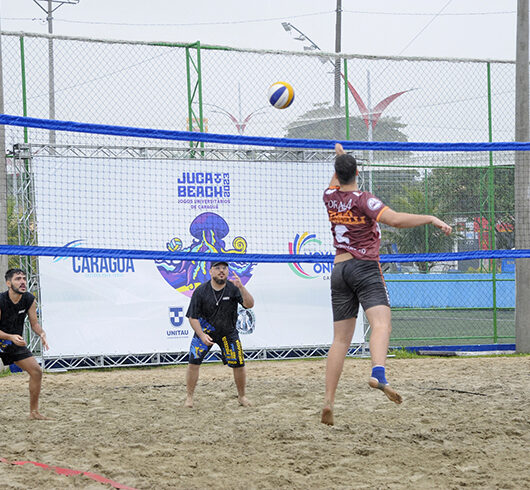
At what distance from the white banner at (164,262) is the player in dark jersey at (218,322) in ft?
8.33

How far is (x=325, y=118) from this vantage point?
11.3 metres

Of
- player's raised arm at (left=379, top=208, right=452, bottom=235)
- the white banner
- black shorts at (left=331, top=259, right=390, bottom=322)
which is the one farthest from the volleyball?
player's raised arm at (left=379, top=208, right=452, bottom=235)

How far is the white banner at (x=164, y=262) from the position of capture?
9.58 meters

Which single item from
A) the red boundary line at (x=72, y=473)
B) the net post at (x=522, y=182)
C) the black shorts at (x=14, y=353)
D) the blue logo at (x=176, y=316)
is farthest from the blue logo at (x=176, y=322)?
the red boundary line at (x=72, y=473)

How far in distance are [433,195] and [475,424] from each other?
30.3 feet

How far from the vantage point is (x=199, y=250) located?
10117 millimetres

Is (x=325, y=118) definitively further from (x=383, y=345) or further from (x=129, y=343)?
(x=383, y=345)

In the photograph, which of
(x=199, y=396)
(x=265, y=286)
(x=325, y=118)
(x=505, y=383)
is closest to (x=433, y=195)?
(x=325, y=118)

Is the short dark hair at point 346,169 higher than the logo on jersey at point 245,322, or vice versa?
the short dark hair at point 346,169

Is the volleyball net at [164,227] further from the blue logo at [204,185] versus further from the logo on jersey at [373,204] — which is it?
the logo on jersey at [373,204]

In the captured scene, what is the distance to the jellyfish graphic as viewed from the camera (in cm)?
999

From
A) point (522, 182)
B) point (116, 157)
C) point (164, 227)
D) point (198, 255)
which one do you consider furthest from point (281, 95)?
point (522, 182)

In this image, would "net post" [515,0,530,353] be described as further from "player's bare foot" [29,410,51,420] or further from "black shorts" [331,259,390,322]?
"player's bare foot" [29,410,51,420]

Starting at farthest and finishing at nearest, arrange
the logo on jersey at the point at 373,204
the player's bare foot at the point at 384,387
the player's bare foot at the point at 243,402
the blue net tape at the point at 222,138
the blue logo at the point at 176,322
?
the blue logo at the point at 176,322
the player's bare foot at the point at 243,402
the blue net tape at the point at 222,138
the logo on jersey at the point at 373,204
the player's bare foot at the point at 384,387
